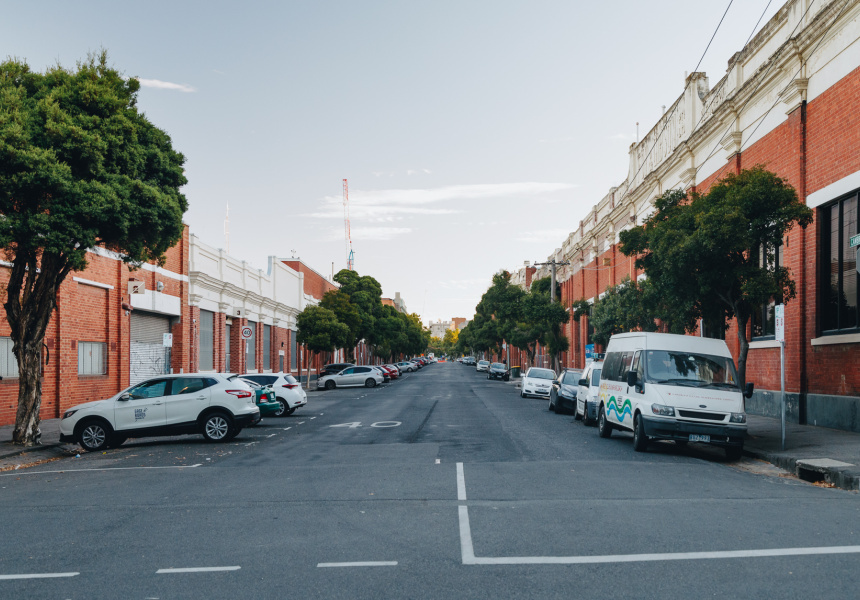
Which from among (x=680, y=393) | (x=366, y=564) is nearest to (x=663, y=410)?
(x=680, y=393)

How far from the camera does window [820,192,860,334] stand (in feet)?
58.6

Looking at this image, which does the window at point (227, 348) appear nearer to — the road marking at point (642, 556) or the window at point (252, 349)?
the window at point (252, 349)

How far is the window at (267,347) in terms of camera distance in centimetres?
4869

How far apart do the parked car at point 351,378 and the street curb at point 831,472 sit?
3665cm

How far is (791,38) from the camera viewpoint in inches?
772

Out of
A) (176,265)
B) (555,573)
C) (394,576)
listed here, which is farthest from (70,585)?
(176,265)

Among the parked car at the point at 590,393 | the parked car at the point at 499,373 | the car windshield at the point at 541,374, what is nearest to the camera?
the parked car at the point at 590,393

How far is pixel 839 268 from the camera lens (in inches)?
731

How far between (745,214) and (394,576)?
1260 cm

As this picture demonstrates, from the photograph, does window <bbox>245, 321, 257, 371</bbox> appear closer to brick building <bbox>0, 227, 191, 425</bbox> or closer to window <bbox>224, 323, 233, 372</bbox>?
window <bbox>224, 323, 233, 372</bbox>

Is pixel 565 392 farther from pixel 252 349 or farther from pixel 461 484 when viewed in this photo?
pixel 252 349

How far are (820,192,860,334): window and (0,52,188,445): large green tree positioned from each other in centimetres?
1559

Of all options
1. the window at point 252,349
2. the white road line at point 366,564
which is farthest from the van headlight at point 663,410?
the window at point 252,349

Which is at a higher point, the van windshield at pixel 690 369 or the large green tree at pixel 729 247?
the large green tree at pixel 729 247
